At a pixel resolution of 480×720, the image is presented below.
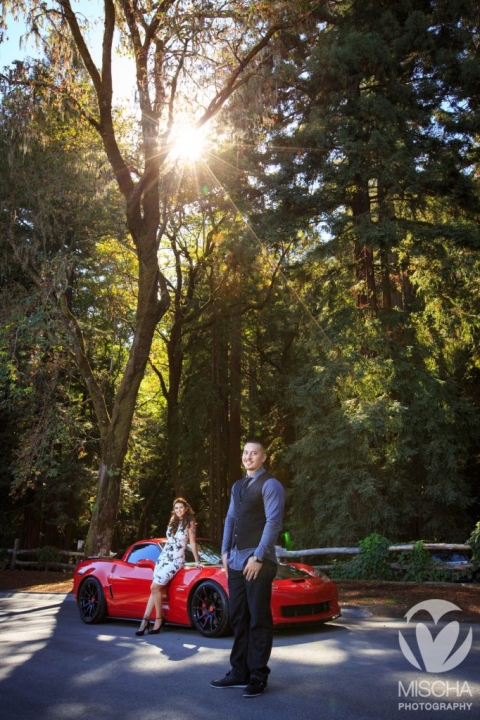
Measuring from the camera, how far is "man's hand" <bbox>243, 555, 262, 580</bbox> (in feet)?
16.5

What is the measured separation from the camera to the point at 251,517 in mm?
5297

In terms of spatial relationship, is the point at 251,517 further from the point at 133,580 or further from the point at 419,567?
the point at 419,567

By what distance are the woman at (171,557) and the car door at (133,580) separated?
37cm

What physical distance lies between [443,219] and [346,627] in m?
13.2

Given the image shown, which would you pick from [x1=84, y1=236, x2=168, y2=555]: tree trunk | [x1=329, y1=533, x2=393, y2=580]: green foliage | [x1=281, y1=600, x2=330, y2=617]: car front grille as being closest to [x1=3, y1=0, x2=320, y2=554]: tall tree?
[x1=84, y1=236, x2=168, y2=555]: tree trunk

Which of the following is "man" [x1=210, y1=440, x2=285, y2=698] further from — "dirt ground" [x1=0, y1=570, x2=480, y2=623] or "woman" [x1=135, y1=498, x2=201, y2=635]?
"dirt ground" [x1=0, y1=570, x2=480, y2=623]

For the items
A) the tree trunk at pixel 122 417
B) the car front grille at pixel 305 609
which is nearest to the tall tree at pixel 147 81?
the tree trunk at pixel 122 417

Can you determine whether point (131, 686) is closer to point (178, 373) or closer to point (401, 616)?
point (401, 616)

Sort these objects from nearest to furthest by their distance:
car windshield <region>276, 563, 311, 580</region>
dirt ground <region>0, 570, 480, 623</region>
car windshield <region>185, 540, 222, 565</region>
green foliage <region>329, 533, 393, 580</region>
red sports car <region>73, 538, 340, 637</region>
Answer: red sports car <region>73, 538, 340, 637</region> < car windshield <region>276, 563, 311, 580</region> < car windshield <region>185, 540, 222, 565</region> < dirt ground <region>0, 570, 480, 623</region> < green foliage <region>329, 533, 393, 580</region>

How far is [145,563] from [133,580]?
274 millimetres

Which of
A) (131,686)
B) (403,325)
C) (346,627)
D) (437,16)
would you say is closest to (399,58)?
(437,16)

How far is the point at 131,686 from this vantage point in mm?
5488

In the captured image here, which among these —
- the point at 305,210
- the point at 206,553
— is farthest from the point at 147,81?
the point at 206,553

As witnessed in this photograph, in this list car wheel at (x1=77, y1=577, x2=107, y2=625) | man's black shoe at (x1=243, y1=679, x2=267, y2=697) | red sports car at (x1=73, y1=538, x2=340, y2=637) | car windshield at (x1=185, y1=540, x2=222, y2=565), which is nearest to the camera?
man's black shoe at (x1=243, y1=679, x2=267, y2=697)
